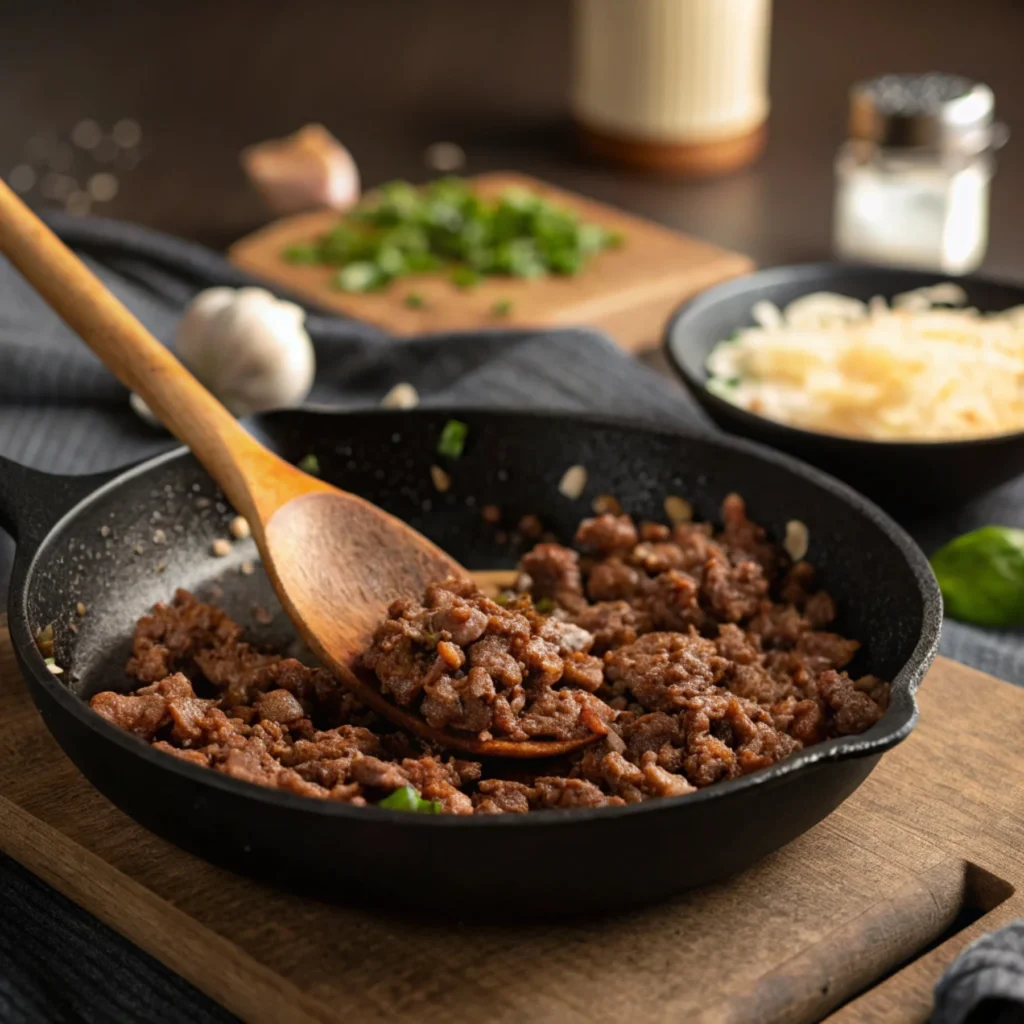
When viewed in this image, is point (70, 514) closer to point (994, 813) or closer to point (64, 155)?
point (994, 813)

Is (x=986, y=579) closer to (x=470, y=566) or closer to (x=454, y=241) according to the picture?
(x=470, y=566)

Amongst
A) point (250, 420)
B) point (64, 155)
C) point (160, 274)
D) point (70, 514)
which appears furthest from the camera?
point (64, 155)

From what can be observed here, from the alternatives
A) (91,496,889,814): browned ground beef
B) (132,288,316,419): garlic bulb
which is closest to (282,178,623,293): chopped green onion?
(132,288,316,419): garlic bulb

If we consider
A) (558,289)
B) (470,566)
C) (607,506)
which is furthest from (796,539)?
(558,289)

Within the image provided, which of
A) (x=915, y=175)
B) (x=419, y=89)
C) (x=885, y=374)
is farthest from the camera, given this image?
(x=419, y=89)

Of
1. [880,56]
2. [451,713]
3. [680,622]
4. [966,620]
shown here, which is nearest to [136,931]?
[451,713]

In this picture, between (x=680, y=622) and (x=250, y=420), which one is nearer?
(x=680, y=622)
